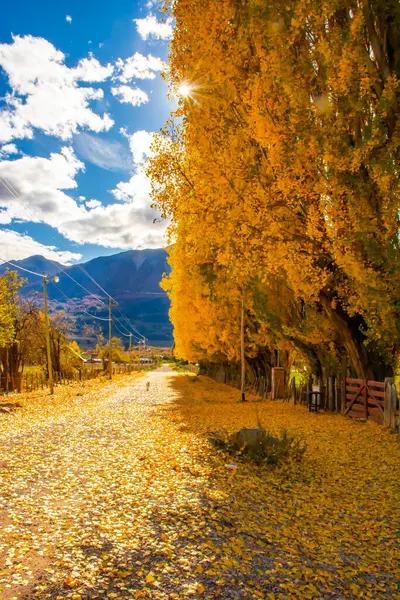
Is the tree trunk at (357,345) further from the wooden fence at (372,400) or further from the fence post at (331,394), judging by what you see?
the fence post at (331,394)

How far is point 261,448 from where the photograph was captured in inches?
340

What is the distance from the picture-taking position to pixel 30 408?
18.7m

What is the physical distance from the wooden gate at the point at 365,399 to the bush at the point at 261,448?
17.3 ft

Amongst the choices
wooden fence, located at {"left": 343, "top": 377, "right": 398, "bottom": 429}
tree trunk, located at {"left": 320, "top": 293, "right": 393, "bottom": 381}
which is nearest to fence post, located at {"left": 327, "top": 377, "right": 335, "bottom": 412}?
wooden fence, located at {"left": 343, "top": 377, "right": 398, "bottom": 429}

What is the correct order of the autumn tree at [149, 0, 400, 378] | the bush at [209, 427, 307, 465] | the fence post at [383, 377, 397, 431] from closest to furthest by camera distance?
the bush at [209, 427, 307, 465], the autumn tree at [149, 0, 400, 378], the fence post at [383, 377, 397, 431]

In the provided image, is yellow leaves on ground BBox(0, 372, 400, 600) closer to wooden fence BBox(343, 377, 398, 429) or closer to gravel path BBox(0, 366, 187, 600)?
gravel path BBox(0, 366, 187, 600)

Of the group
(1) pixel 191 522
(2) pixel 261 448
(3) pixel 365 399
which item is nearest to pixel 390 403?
(3) pixel 365 399

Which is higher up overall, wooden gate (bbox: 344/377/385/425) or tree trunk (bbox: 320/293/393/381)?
tree trunk (bbox: 320/293/393/381)

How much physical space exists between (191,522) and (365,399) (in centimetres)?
1019

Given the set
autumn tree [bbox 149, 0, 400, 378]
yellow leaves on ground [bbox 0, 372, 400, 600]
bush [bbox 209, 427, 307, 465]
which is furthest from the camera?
autumn tree [bbox 149, 0, 400, 378]

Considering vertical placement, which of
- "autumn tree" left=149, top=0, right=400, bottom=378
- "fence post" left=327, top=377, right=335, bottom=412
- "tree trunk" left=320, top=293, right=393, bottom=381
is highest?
"autumn tree" left=149, top=0, right=400, bottom=378

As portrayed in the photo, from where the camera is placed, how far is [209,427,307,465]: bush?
27.6 ft

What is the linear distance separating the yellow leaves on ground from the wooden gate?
266 cm

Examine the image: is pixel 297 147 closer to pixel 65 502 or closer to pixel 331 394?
pixel 65 502
